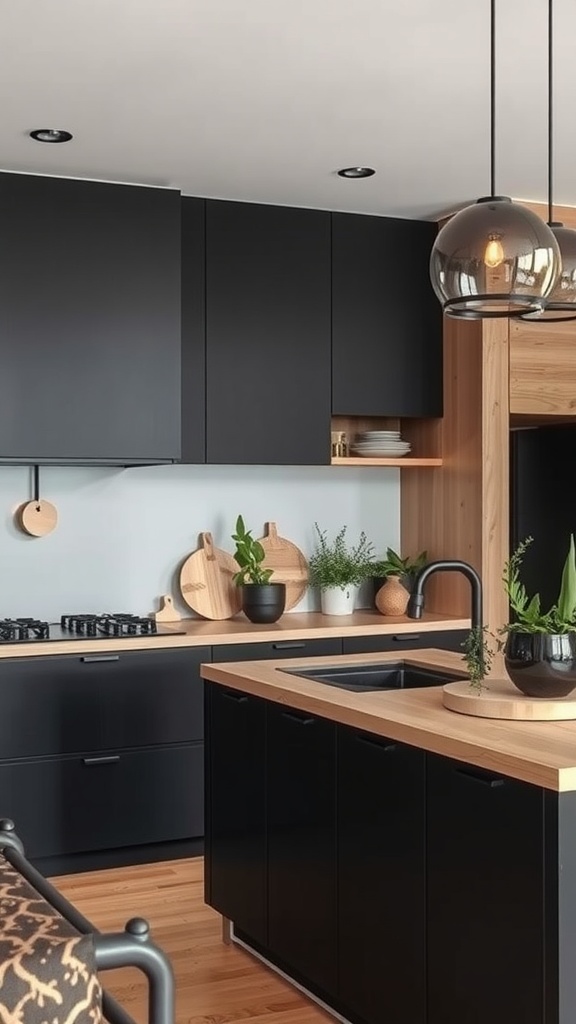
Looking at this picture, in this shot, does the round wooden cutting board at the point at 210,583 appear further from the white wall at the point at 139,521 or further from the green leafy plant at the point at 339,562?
the green leafy plant at the point at 339,562

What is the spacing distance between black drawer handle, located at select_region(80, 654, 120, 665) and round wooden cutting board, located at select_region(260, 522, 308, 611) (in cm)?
110

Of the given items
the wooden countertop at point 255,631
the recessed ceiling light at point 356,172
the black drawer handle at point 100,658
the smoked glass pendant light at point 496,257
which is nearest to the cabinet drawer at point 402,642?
the wooden countertop at point 255,631

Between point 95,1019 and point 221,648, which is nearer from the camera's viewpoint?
point 95,1019

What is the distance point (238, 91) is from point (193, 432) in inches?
64.4

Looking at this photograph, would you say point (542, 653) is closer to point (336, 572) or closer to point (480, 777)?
point (480, 777)

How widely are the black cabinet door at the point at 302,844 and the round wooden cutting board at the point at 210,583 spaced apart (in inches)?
75.6

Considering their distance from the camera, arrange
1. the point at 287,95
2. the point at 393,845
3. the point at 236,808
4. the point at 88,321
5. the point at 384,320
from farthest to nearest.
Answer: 1. the point at 384,320
2. the point at 88,321
3. the point at 287,95
4. the point at 236,808
5. the point at 393,845

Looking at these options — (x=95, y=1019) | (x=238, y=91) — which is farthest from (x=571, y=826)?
(x=238, y=91)

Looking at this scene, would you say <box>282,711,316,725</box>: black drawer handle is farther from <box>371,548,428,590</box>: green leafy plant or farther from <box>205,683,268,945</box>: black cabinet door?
<box>371,548,428,590</box>: green leafy plant

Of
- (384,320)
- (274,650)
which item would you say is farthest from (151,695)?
(384,320)

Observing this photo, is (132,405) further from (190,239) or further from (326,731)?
(326,731)

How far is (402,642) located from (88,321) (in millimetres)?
1824

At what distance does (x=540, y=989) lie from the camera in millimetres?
2289

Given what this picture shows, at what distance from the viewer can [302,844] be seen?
10.7 ft
